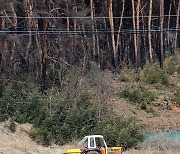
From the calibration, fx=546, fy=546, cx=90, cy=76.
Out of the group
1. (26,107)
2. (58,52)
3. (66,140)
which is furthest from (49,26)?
(66,140)

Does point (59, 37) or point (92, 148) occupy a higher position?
point (59, 37)

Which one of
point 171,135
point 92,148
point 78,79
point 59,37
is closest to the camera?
point 92,148

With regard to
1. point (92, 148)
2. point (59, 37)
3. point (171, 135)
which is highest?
point (59, 37)

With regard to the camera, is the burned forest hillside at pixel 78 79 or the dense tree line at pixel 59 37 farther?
the dense tree line at pixel 59 37

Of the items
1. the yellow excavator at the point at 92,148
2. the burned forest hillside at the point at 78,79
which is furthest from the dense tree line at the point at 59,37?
the yellow excavator at the point at 92,148

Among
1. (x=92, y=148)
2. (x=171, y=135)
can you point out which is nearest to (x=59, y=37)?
(x=171, y=135)

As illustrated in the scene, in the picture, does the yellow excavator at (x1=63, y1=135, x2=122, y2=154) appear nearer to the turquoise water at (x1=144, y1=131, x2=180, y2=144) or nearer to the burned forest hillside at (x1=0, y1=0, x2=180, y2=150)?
the burned forest hillside at (x1=0, y1=0, x2=180, y2=150)

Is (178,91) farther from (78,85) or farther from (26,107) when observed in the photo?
(26,107)

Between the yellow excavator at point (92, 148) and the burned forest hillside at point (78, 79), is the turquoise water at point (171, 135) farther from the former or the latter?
the yellow excavator at point (92, 148)

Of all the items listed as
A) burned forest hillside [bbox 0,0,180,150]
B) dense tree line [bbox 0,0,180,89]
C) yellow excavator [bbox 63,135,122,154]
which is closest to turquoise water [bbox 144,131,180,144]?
burned forest hillside [bbox 0,0,180,150]

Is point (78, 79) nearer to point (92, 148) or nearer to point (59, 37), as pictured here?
point (59, 37)

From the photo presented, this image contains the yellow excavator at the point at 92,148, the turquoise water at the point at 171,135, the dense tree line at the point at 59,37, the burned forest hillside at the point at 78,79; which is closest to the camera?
the yellow excavator at the point at 92,148

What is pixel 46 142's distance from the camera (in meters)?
35.9

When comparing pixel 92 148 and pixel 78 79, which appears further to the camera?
pixel 78 79
